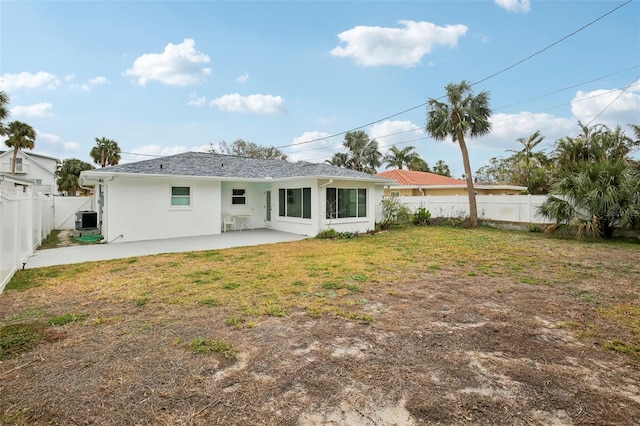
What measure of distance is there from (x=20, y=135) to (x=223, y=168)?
26731 mm

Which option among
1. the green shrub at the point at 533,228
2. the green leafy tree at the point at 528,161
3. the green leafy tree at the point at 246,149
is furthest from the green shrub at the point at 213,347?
the green leafy tree at the point at 246,149

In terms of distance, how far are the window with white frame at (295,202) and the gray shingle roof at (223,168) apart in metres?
0.70

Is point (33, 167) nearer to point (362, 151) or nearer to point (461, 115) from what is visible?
point (362, 151)

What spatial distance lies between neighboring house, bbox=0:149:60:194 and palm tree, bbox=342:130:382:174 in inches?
→ 1173

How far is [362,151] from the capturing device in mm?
34031

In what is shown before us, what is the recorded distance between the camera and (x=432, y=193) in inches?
1052

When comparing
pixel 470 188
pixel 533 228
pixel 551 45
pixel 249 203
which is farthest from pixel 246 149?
pixel 551 45

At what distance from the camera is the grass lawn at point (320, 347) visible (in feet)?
8.10

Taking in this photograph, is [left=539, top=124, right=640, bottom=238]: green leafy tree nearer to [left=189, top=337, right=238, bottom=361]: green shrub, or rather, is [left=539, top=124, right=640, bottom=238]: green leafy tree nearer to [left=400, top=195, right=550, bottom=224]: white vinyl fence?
[left=400, top=195, right=550, bottom=224]: white vinyl fence

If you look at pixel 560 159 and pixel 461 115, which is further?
pixel 560 159

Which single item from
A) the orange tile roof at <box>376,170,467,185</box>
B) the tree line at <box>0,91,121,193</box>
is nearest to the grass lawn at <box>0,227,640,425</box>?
the orange tile roof at <box>376,170,467,185</box>

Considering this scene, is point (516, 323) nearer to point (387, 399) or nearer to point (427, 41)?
point (387, 399)

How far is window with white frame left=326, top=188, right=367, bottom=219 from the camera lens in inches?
541

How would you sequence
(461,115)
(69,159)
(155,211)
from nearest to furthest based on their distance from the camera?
(155,211)
(461,115)
(69,159)
